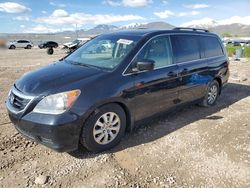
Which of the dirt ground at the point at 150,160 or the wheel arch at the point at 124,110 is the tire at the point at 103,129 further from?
the dirt ground at the point at 150,160

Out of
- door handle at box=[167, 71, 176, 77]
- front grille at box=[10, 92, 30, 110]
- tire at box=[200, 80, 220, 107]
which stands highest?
door handle at box=[167, 71, 176, 77]

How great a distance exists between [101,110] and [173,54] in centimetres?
194

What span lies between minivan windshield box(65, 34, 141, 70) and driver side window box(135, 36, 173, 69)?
21cm

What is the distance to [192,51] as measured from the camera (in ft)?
18.4

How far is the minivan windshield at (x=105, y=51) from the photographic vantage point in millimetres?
4379

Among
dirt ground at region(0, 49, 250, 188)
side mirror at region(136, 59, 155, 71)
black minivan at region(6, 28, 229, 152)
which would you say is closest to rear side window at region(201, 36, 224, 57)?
black minivan at region(6, 28, 229, 152)

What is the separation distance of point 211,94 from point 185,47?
166 centimetres

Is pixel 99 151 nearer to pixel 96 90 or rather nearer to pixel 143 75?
pixel 96 90

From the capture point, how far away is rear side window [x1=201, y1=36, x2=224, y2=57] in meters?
6.11

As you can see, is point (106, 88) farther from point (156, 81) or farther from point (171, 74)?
point (171, 74)

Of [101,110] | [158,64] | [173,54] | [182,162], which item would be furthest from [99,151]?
[173,54]

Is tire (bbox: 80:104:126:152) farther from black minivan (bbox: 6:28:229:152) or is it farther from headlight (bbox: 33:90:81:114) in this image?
headlight (bbox: 33:90:81:114)

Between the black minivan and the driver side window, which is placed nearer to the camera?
the black minivan

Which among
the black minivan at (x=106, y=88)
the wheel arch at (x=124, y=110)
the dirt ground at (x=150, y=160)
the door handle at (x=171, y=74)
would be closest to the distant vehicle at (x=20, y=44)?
the dirt ground at (x=150, y=160)
